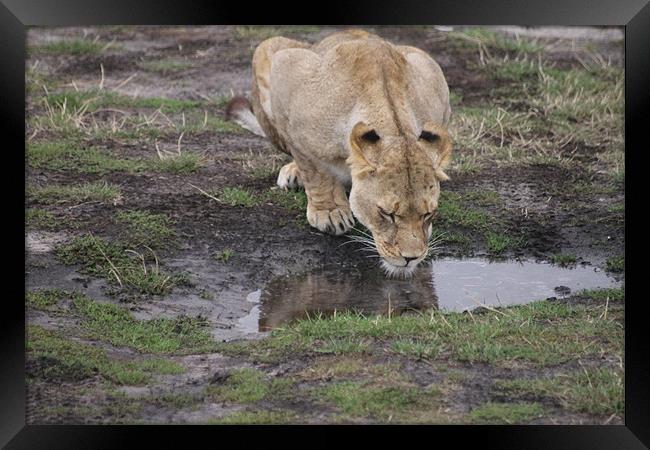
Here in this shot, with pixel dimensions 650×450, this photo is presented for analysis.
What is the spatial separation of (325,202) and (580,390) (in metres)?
2.56

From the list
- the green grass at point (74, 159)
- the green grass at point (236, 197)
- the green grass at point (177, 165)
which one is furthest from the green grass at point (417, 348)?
the green grass at point (74, 159)

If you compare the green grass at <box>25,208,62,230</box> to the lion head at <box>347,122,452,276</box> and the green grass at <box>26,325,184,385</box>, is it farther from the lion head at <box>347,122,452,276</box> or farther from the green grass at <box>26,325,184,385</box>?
the lion head at <box>347,122,452,276</box>

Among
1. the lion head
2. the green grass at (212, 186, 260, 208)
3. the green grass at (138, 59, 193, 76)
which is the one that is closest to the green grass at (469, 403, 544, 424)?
the lion head

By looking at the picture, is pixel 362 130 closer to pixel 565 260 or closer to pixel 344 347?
pixel 344 347

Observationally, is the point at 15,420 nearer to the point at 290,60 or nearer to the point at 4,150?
the point at 4,150

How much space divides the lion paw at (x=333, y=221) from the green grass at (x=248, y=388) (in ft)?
6.15

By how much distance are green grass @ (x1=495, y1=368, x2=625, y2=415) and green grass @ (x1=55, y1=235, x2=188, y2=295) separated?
7.81 feet

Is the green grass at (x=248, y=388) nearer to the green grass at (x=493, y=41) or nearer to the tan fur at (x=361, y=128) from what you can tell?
the tan fur at (x=361, y=128)

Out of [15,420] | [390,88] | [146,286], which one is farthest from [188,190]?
[15,420]

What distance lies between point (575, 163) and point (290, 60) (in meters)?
2.59

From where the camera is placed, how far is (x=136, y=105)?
416 inches

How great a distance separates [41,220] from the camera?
8.51 metres

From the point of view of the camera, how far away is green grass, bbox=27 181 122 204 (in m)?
8.77
